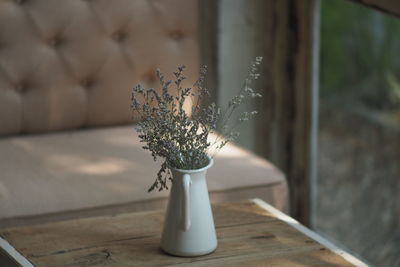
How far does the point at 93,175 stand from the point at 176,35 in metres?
0.72

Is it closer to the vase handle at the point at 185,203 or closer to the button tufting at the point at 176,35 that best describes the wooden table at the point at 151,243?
the vase handle at the point at 185,203

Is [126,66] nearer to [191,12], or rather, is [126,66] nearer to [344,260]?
[191,12]

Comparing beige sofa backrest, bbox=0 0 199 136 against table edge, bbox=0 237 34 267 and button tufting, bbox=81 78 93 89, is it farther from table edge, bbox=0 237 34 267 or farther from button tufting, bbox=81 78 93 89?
table edge, bbox=0 237 34 267

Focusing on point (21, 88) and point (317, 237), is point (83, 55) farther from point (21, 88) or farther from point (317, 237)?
point (317, 237)

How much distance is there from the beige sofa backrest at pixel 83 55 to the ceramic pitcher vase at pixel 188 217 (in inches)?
44.1

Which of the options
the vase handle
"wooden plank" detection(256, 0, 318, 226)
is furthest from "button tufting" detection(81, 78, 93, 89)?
the vase handle

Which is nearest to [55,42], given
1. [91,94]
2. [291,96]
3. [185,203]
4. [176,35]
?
[91,94]

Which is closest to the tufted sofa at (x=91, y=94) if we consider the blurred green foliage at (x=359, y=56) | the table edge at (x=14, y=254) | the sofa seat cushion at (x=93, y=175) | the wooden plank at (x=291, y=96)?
the sofa seat cushion at (x=93, y=175)

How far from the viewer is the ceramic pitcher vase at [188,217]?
1558 millimetres

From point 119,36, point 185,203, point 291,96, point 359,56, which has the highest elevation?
point 119,36


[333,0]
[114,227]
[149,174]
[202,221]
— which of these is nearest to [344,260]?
[202,221]

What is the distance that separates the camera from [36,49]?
2566mm

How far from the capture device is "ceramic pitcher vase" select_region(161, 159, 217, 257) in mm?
1558

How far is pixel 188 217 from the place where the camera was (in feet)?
5.12
